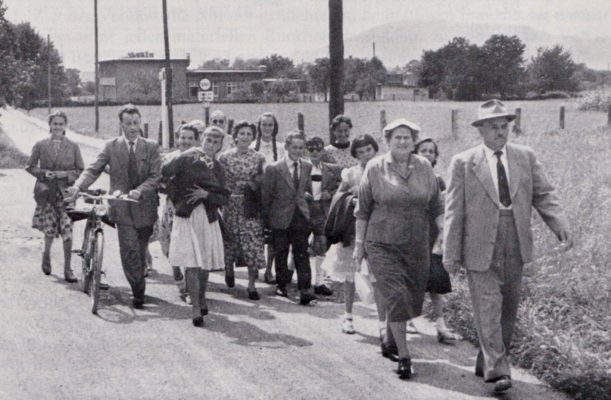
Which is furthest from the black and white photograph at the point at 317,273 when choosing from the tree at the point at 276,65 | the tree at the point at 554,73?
the tree at the point at 276,65

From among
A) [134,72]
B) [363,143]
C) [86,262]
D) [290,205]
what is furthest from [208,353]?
[134,72]

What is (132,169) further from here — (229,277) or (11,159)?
(11,159)

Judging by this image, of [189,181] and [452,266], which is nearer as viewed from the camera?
[452,266]

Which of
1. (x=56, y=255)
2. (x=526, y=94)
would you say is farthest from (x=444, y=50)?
(x=56, y=255)

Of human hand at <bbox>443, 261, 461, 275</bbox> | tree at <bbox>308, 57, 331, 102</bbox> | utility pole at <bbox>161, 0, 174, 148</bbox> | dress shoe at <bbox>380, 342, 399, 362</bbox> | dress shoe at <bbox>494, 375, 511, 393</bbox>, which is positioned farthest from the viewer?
tree at <bbox>308, 57, 331, 102</bbox>

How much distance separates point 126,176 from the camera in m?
8.60

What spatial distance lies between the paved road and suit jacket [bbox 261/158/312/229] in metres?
0.90

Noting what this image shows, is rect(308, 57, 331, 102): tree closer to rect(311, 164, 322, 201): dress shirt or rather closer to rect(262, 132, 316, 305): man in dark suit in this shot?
rect(311, 164, 322, 201): dress shirt

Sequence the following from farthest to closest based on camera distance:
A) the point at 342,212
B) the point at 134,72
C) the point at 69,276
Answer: the point at 134,72 < the point at 69,276 < the point at 342,212

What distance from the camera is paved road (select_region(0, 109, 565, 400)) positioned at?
581 cm

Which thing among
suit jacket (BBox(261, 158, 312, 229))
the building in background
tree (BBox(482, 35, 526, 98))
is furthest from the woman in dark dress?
the building in background

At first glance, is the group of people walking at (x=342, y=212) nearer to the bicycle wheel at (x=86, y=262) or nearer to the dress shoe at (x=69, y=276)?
the dress shoe at (x=69, y=276)

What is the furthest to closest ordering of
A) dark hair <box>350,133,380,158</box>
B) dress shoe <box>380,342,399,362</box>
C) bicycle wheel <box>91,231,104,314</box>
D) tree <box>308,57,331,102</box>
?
1. tree <box>308,57,331,102</box>
2. bicycle wheel <box>91,231,104,314</box>
3. dark hair <box>350,133,380,158</box>
4. dress shoe <box>380,342,399,362</box>

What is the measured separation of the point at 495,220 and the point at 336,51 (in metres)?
6.66
